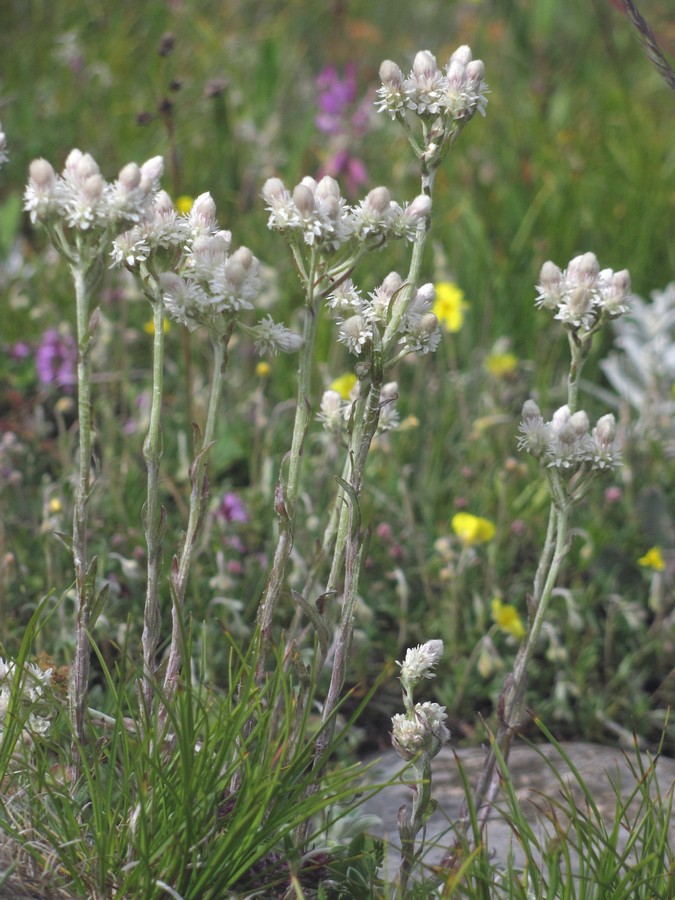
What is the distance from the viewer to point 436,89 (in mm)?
1372

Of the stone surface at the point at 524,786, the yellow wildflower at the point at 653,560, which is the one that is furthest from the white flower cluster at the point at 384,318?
the yellow wildflower at the point at 653,560

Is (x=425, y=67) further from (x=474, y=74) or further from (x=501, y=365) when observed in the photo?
(x=501, y=365)

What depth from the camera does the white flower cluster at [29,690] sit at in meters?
1.35

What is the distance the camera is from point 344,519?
4.73 ft

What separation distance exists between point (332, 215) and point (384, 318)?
0.16m

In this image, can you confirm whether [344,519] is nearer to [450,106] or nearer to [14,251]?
[450,106]

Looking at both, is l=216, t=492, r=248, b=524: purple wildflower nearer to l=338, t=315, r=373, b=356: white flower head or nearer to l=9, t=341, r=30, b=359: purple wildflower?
l=9, t=341, r=30, b=359: purple wildflower

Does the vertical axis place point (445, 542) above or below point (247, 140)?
below

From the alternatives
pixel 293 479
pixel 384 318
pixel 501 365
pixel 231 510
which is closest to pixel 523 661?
pixel 293 479

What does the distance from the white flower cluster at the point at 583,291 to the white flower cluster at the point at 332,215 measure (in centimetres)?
26

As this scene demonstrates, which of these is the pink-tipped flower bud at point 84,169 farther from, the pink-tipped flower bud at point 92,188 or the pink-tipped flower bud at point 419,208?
the pink-tipped flower bud at point 419,208

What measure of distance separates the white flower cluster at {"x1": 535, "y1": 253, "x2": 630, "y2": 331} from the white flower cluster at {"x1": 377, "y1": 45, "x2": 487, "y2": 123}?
0.85 feet

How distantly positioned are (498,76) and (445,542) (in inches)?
151

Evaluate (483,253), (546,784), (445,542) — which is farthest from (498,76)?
(546,784)
